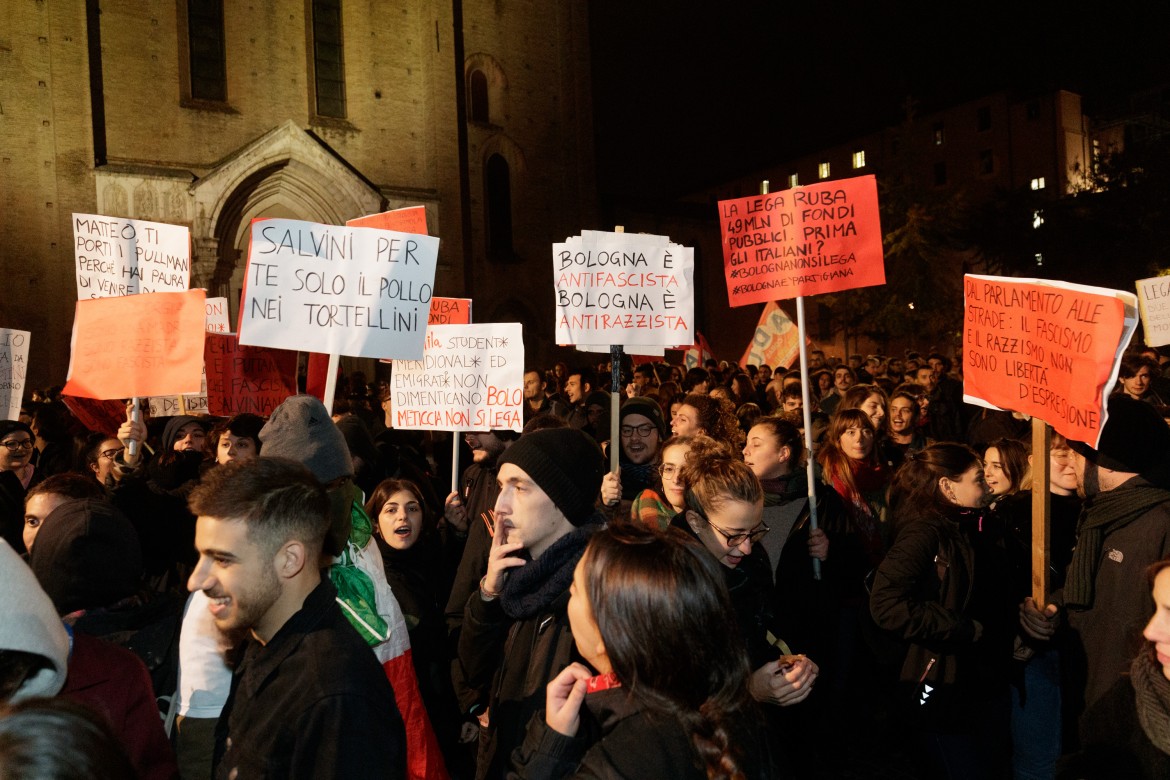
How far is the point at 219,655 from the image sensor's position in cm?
298

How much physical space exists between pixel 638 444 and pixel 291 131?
62.4 ft

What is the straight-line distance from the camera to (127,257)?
652 centimetres

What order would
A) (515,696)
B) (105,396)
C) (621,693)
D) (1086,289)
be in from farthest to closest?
(105,396)
(1086,289)
(515,696)
(621,693)

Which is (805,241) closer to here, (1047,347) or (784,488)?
(784,488)

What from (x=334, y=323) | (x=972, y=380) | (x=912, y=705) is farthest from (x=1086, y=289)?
(x=334, y=323)

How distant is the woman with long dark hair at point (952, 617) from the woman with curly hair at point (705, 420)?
1784 millimetres

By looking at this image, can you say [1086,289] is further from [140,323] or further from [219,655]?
[140,323]

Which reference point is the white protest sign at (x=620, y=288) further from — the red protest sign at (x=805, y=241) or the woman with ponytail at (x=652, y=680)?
the woman with ponytail at (x=652, y=680)

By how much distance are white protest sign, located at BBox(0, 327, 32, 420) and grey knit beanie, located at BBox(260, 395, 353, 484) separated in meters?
4.68

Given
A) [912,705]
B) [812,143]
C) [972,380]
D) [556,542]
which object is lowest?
[912,705]

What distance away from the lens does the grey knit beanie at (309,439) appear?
339 centimetres

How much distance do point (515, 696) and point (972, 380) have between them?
11.0 feet

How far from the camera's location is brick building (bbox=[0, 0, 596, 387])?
19766mm

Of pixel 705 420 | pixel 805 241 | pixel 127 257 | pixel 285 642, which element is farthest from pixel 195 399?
pixel 285 642
